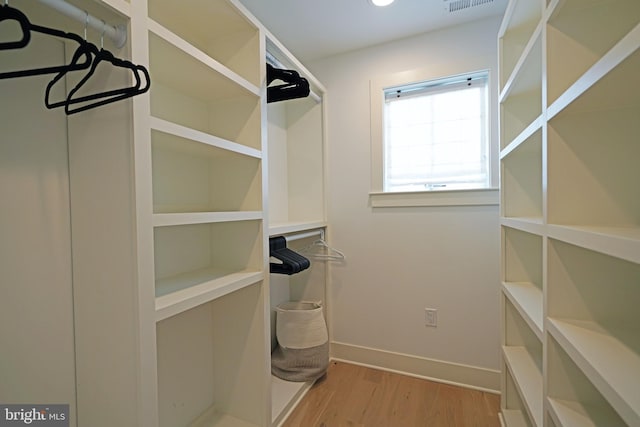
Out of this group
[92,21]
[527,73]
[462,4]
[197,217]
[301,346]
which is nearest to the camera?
[92,21]

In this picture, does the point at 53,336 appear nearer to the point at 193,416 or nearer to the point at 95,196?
the point at 95,196

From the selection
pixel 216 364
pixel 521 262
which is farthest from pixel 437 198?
pixel 216 364

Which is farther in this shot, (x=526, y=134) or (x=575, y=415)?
(x=526, y=134)

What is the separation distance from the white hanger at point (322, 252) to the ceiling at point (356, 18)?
1467mm

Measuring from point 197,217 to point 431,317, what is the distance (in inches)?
67.9

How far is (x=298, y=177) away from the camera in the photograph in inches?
92.8

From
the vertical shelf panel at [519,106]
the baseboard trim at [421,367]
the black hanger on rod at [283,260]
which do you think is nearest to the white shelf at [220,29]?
the black hanger on rod at [283,260]

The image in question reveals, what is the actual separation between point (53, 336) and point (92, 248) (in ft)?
0.99

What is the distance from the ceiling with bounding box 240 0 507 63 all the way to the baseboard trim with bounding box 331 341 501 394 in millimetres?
2263

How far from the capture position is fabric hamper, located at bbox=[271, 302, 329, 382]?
1908mm

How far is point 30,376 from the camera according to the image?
87cm

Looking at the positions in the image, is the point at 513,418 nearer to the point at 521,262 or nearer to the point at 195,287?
the point at 521,262

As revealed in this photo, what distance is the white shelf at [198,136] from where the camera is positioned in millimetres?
894

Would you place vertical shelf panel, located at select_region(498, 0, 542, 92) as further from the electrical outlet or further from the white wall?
the electrical outlet
